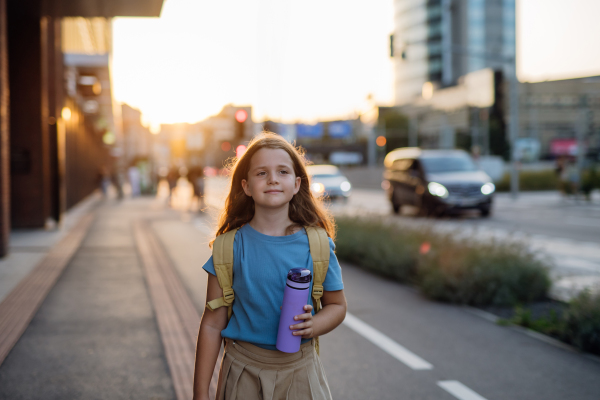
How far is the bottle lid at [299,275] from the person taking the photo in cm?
209

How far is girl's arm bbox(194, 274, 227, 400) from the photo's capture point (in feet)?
7.54

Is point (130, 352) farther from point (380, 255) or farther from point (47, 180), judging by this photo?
point (47, 180)

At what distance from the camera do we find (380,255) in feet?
30.5

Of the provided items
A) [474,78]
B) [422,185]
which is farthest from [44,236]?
[474,78]

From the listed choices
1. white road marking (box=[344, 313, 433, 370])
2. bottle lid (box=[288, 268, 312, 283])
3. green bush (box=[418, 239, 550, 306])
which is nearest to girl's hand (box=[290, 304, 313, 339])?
bottle lid (box=[288, 268, 312, 283])

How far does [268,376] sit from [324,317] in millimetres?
289

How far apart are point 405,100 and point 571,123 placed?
1483 inches

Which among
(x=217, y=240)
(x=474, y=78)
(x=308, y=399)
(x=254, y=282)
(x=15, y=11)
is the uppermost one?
(x=474, y=78)

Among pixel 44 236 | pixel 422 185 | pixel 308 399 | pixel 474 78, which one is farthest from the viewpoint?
pixel 474 78

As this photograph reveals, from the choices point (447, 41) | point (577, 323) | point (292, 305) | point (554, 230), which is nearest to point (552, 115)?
point (447, 41)

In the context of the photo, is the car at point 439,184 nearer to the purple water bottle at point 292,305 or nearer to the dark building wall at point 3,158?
the dark building wall at point 3,158

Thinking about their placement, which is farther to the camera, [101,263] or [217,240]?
[101,263]

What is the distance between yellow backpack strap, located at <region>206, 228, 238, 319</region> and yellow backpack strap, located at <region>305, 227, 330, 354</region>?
11.7 inches

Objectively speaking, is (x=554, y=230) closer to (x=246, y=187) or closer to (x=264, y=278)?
(x=246, y=187)
